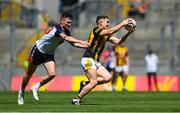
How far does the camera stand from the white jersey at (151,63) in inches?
1309

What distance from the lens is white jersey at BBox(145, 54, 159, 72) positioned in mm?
33250

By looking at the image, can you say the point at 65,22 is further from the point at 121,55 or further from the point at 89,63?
the point at 121,55

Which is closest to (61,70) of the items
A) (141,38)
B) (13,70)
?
(13,70)

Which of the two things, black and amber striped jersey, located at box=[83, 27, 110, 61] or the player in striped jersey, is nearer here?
the player in striped jersey

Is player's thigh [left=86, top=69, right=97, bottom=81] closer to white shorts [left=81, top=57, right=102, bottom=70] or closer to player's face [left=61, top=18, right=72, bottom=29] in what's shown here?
white shorts [left=81, top=57, right=102, bottom=70]

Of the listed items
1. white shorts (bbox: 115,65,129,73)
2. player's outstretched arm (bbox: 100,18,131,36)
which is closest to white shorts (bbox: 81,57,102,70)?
player's outstretched arm (bbox: 100,18,131,36)

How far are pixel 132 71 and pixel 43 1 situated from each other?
27.3 feet

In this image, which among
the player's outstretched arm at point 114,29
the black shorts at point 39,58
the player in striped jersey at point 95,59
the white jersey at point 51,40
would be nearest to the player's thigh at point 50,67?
the black shorts at point 39,58

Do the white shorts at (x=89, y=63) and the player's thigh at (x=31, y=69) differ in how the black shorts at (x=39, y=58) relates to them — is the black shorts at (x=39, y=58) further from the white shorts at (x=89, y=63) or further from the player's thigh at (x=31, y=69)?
the white shorts at (x=89, y=63)

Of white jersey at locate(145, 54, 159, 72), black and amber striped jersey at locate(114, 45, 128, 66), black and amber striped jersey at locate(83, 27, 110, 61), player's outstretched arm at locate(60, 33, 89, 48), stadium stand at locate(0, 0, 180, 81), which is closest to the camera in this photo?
player's outstretched arm at locate(60, 33, 89, 48)

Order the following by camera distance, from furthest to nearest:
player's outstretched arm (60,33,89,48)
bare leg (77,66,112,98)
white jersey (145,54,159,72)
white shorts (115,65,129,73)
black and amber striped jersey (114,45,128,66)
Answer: white jersey (145,54,159,72)
black and amber striped jersey (114,45,128,66)
white shorts (115,65,129,73)
bare leg (77,66,112,98)
player's outstretched arm (60,33,89,48)

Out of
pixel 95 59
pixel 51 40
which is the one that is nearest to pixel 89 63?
pixel 95 59

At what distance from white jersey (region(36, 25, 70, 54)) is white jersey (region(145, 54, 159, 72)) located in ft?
51.5

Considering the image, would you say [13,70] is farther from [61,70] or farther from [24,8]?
[24,8]
